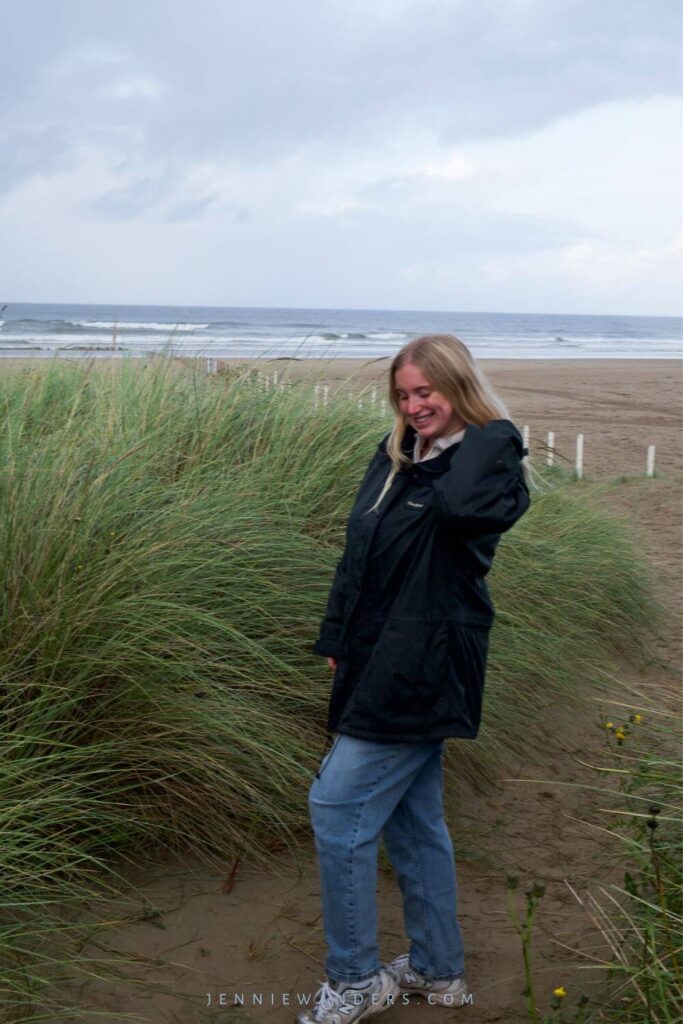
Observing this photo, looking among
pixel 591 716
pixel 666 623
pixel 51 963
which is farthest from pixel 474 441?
pixel 666 623

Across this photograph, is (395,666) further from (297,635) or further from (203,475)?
(203,475)

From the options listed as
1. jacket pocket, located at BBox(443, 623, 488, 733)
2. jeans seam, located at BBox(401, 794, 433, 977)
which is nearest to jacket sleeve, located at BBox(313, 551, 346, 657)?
jacket pocket, located at BBox(443, 623, 488, 733)

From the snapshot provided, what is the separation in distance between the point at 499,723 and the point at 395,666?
1.92m

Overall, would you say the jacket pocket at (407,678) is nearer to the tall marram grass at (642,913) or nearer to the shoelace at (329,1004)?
the tall marram grass at (642,913)

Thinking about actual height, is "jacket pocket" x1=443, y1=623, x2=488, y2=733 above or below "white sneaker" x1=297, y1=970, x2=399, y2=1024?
above

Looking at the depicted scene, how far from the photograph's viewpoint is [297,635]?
3969mm

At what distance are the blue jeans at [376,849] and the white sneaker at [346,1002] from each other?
0.09 ft

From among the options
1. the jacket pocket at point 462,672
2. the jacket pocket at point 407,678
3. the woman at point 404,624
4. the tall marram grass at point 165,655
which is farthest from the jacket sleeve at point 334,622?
the tall marram grass at point 165,655

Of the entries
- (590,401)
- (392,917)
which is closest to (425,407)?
(392,917)

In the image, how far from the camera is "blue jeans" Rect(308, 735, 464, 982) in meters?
2.61

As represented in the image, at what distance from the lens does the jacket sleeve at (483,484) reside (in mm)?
2494

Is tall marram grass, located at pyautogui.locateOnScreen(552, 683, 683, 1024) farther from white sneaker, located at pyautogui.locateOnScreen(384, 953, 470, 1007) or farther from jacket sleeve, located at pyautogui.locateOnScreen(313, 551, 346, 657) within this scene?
jacket sleeve, located at pyautogui.locateOnScreen(313, 551, 346, 657)

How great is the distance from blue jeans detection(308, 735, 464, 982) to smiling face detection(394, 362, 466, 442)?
0.79 metres

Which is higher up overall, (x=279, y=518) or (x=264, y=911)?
(x=279, y=518)
